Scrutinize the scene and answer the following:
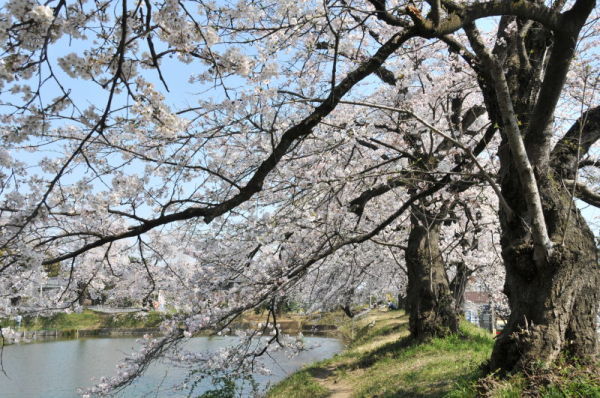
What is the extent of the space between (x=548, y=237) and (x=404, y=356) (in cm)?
546

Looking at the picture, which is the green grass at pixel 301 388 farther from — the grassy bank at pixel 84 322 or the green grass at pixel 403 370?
the grassy bank at pixel 84 322

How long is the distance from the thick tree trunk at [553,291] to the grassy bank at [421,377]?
310mm

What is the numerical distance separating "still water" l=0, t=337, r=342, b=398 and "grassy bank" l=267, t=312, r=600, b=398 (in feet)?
2.94

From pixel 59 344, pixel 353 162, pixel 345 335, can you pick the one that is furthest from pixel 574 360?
pixel 59 344

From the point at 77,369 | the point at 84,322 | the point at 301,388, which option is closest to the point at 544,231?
the point at 301,388

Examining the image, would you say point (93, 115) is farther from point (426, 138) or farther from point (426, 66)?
point (426, 138)

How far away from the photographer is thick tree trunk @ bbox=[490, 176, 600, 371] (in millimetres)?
4578

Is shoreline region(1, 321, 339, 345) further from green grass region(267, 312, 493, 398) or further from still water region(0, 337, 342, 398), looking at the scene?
green grass region(267, 312, 493, 398)

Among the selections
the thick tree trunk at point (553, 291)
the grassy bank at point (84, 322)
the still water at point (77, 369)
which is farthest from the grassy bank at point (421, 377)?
the grassy bank at point (84, 322)

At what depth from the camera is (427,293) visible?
33.0ft

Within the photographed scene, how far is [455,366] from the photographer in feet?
24.0

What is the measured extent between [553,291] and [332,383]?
6289mm

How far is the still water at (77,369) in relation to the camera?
13148 millimetres

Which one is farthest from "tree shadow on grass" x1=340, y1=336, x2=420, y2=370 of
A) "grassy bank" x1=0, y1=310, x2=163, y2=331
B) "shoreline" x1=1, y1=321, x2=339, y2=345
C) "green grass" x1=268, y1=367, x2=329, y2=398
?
"grassy bank" x1=0, y1=310, x2=163, y2=331
